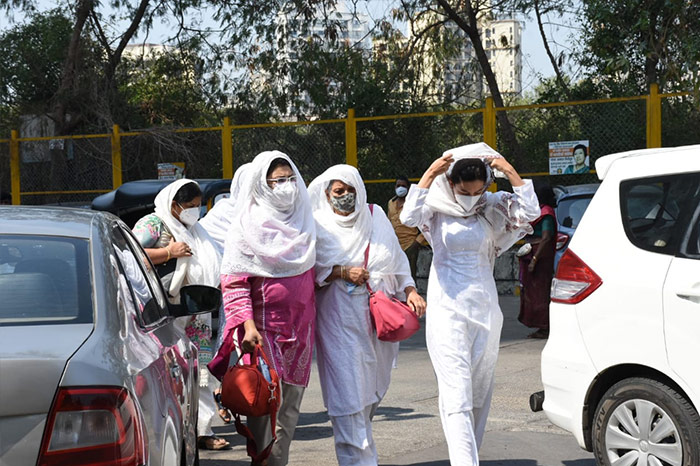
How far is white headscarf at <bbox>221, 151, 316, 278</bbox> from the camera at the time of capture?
222 inches

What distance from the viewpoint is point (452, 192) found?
580 cm

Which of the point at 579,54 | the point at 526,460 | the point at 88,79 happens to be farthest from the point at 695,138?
the point at 88,79

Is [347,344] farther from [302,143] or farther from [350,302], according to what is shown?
[302,143]

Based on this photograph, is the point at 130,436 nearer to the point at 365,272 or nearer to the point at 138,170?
the point at 365,272

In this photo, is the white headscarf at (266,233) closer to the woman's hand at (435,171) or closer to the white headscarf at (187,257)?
the woman's hand at (435,171)

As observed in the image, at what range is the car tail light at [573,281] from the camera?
5281 millimetres

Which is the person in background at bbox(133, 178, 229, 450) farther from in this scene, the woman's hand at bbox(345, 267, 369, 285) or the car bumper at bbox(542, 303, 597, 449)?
the car bumper at bbox(542, 303, 597, 449)

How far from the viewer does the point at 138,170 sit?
18.2 meters

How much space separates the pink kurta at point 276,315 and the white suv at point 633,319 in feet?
4.23

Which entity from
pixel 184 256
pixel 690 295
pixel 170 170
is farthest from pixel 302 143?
pixel 690 295

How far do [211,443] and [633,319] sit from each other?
3.02m

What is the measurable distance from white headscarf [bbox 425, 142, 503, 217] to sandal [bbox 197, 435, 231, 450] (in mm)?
2207

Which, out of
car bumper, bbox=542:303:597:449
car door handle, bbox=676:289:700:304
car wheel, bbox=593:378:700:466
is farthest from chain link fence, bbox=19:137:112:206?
car door handle, bbox=676:289:700:304

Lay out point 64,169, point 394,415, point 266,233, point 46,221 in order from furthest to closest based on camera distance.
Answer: point 64,169 < point 394,415 < point 266,233 < point 46,221
